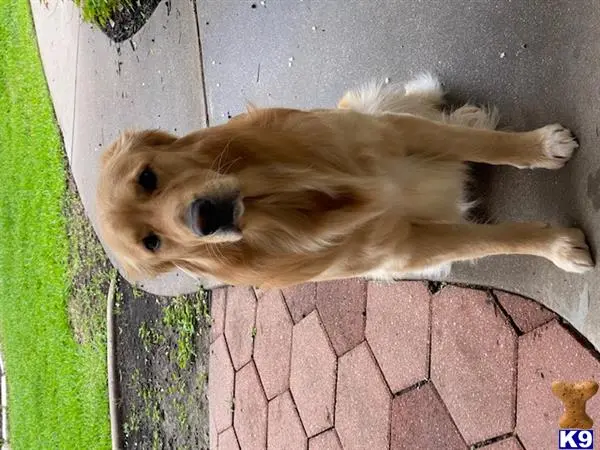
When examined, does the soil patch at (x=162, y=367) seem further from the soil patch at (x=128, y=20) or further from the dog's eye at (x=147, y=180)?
the dog's eye at (x=147, y=180)

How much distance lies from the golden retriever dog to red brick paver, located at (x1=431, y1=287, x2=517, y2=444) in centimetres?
37

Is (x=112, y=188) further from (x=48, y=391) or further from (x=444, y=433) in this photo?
(x=48, y=391)

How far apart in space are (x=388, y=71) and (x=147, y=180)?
1598mm

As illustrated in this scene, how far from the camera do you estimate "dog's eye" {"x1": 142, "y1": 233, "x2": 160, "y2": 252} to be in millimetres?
2443

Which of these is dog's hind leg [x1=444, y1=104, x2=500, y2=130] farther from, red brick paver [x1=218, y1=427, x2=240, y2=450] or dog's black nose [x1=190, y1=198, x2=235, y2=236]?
red brick paver [x1=218, y1=427, x2=240, y2=450]

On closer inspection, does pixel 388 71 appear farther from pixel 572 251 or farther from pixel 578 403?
pixel 578 403

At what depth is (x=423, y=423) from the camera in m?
3.09

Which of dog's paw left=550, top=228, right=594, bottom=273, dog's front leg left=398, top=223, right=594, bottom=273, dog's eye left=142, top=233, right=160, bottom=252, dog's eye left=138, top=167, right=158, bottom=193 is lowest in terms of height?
dog's paw left=550, top=228, right=594, bottom=273

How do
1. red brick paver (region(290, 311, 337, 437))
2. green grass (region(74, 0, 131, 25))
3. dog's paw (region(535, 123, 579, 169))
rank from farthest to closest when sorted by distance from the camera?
green grass (region(74, 0, 131, 25))
red brick paver (region(290, 311, 337, 437))
dog's paw (region(535, 123, 579, 169))

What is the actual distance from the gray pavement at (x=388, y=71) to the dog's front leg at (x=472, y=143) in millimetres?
125

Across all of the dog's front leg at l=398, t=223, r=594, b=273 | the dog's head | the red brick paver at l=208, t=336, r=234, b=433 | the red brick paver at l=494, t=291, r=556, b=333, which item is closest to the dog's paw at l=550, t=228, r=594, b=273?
the dog's front leg at l=398, t=223, r=594, b=273

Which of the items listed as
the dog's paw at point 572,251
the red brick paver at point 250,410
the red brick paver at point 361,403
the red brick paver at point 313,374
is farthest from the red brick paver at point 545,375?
the red brick paver at point 250,410

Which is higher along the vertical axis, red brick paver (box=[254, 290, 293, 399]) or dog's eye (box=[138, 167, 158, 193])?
dog's eye (box=[138, 167, 158, 193])

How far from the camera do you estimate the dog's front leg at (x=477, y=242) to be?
2.52 m
